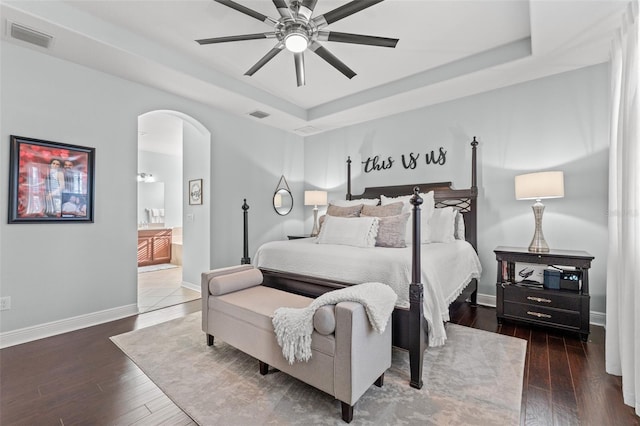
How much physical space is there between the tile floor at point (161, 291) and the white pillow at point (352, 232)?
7.57 ft

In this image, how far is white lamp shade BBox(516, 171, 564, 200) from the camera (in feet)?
9.52

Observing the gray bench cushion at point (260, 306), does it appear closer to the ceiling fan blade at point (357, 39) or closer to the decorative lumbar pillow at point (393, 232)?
the decorative lumbar pillow at point (393, 232)

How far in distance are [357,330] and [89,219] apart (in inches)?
125

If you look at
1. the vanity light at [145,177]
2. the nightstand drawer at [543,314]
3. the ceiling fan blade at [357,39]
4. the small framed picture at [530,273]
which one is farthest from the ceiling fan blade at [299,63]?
the vanity light at [145,177]

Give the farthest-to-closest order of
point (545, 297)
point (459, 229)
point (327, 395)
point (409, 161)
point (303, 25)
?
point (409, 161)
point (459, 229)
point (545, 297)
point (303, 25)
point (327, 395)

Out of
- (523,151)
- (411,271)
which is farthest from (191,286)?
(523,151)

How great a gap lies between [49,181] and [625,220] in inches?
191

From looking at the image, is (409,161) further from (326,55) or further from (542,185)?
(326,55)

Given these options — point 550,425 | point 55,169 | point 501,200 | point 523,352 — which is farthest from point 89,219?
point 501,200

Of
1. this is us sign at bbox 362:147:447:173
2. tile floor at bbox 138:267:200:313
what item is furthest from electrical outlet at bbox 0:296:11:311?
this is us sign at bbox 362:147:447:173

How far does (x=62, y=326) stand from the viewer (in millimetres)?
2949

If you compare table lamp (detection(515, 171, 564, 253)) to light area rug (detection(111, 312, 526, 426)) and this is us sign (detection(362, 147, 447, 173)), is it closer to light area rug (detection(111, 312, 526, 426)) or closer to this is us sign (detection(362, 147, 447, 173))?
light area rug (detection(111, 312, 526, 426))

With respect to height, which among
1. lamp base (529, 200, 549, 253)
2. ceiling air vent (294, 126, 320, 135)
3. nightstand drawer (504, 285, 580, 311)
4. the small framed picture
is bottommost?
nightstand drawer (504, 285, 580, 311)

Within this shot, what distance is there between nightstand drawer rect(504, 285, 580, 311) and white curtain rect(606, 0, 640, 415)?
2.05 feet
